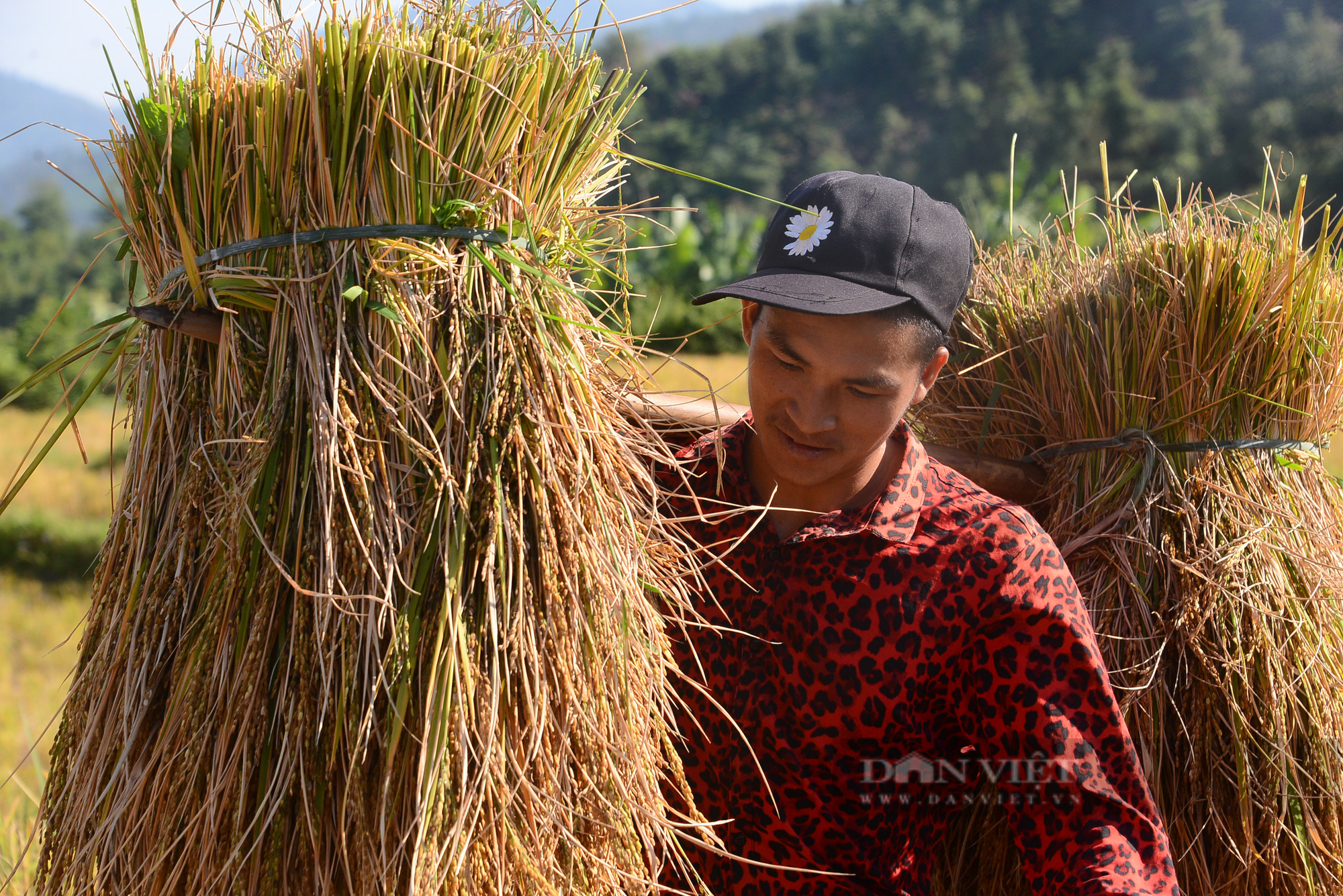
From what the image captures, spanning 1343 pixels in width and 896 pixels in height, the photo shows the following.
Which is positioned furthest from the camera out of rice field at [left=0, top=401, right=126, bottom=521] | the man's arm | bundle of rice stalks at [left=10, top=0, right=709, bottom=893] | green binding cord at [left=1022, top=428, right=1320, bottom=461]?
rice field at [left=0, top=401, right=126, bottom=521]

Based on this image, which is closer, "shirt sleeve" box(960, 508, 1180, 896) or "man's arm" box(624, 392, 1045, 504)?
"shirt sleeve" box(960, 508, 1180, 896)

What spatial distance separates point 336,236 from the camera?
0.92 meters

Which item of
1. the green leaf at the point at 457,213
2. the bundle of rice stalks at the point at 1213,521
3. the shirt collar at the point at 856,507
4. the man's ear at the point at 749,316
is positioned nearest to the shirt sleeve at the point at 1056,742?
the shirt collar at the point at 856,507

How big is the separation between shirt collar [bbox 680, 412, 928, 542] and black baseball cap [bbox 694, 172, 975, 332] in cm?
20

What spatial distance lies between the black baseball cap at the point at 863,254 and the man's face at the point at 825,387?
4cm

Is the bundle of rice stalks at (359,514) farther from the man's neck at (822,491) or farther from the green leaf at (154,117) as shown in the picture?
the man's neck at (822,491)

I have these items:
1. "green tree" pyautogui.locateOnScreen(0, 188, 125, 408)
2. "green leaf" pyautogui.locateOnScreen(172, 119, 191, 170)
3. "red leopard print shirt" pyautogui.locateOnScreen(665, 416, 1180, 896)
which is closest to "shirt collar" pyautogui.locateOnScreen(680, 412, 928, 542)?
"red leopard print shirt" pyautogui.locateOnScreen(665, 416, 1180, 896)

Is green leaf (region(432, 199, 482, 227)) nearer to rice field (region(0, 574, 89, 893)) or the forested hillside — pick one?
rice field (region(0, 574, 89, 893))

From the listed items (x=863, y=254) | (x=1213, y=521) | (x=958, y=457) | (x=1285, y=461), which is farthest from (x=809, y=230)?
(x=1285, y=461)

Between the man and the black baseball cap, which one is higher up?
the black baseball cap

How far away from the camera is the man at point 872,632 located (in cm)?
122

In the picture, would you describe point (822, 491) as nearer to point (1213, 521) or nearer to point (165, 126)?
point (1213, 521)

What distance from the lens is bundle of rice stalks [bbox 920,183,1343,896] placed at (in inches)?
60.8

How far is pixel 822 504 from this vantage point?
1401 millimetres
